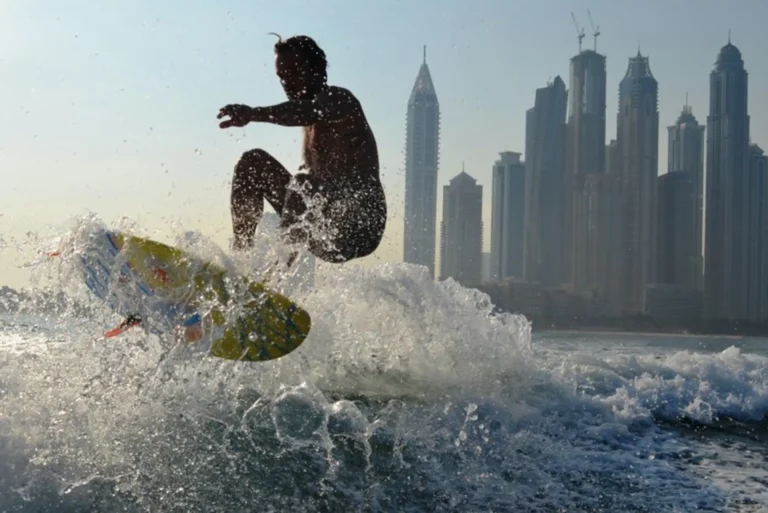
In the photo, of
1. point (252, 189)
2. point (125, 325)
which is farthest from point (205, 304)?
point (252, 189)

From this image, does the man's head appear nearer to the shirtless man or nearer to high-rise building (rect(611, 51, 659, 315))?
the shirtless man

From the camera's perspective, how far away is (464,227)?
81250mm

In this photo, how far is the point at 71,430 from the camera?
155 inches

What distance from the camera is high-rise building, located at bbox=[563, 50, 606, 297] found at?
9694 cm

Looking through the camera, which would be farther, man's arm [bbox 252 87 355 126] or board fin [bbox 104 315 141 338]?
board fin [bbox 104 315 141 338]

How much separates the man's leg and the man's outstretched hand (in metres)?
0.83

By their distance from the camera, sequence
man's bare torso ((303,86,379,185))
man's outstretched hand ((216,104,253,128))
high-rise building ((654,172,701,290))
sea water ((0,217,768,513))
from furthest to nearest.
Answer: high-rise building ((654,172,701,290))
man's bare torso ((303,86,379,185))
man's outstretched hand ((216,104,253,128))
sea water ((0,217,768,513))

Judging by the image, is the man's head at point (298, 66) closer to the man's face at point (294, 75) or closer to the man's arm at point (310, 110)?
the man's face at point (294, 75)

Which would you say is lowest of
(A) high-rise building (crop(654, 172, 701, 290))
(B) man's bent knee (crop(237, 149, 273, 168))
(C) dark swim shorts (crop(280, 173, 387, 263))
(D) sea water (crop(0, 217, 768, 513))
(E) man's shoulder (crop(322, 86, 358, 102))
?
(D) sea water (crop(0, 217, 768, 513))

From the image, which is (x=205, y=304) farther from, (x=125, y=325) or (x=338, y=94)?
(x=338, y=94)

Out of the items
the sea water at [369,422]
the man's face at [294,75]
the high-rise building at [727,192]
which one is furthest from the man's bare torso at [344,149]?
the high-rise building at [727,192]

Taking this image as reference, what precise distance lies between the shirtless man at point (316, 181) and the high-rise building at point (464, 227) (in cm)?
6561

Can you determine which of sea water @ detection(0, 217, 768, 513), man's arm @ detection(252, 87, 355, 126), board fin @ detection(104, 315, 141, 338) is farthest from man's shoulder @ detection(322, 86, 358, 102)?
board fin @ detection(104, 315, 141, 338)

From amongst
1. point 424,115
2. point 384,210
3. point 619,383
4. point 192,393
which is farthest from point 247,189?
point 424,115
